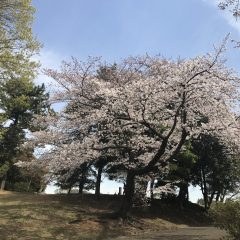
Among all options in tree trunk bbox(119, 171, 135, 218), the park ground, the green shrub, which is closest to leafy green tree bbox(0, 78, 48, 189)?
the park ground

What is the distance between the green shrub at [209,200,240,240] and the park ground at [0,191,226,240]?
12.4 feet

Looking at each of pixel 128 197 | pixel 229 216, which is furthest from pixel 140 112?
pixel 229 216

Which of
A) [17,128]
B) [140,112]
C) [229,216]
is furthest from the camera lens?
[17,128]

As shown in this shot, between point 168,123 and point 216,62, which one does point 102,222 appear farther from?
point 216,62

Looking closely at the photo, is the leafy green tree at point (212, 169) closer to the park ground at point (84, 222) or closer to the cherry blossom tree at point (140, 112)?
the park ground at point (84, 222)

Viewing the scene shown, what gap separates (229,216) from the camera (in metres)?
10.7

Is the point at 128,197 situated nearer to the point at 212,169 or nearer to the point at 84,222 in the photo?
the point at 84,222

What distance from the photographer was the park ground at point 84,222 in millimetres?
16188

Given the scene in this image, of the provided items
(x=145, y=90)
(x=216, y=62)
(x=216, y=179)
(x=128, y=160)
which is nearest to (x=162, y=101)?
(x=145, y=90)

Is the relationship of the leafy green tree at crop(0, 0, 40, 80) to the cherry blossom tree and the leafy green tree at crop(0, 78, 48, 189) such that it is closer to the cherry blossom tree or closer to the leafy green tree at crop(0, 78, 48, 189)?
the cherry blossom tree

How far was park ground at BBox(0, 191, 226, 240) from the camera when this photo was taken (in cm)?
1619

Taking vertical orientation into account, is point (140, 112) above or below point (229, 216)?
above

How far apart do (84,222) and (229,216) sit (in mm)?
9220

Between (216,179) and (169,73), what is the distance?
17813 mm
